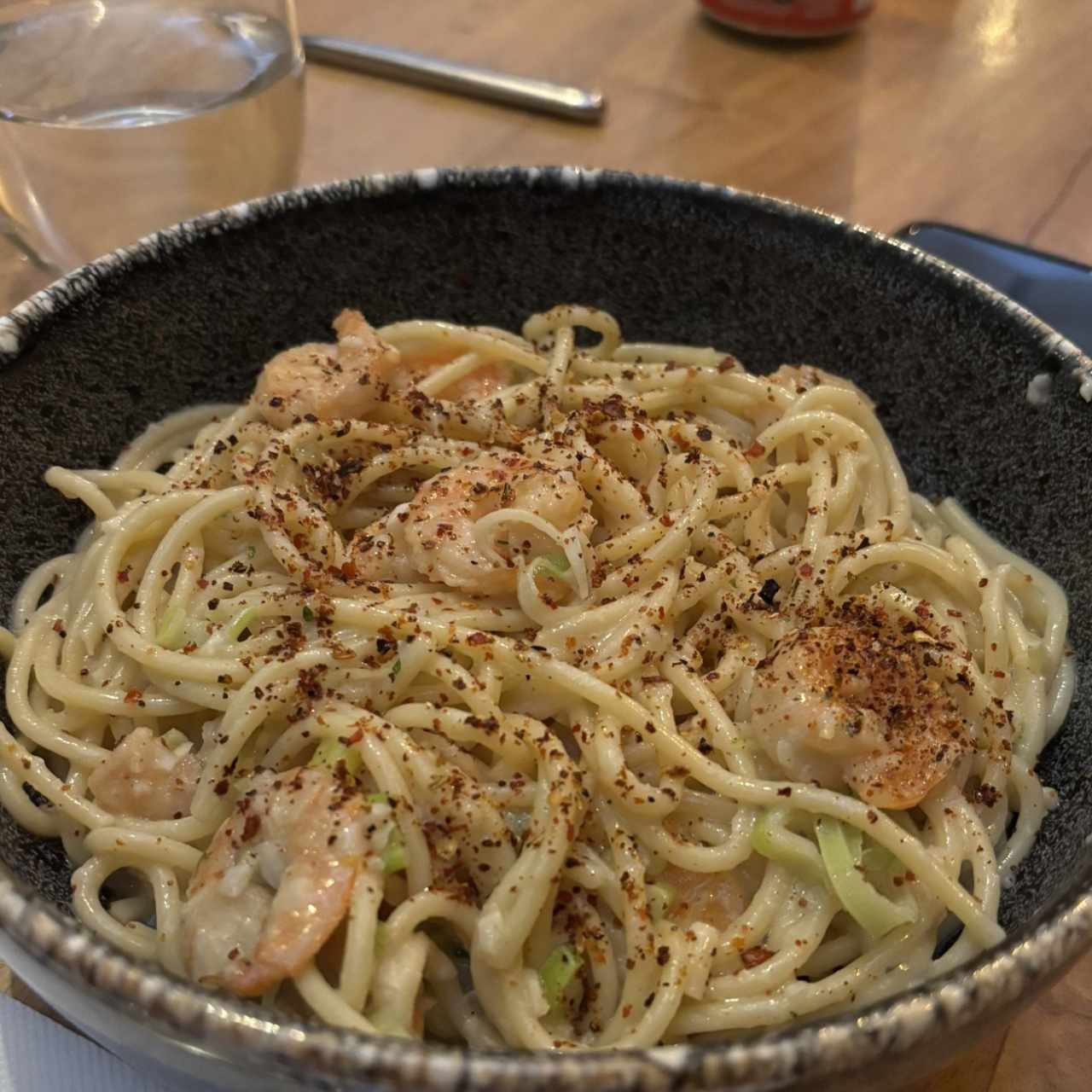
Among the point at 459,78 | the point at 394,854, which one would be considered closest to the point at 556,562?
the point at 394,854

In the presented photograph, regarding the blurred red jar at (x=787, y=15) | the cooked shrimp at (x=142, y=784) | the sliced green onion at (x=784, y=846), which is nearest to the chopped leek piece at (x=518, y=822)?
the sliced green onion at (x=784, y=846)

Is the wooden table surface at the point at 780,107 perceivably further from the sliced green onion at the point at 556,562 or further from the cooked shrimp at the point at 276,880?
the cooked shrimp at the point at 276,880

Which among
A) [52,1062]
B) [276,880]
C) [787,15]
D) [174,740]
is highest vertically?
[787,15]

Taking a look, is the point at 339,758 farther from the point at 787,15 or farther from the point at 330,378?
the point at 787,15

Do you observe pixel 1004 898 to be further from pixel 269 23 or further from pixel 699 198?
pixel 269 23

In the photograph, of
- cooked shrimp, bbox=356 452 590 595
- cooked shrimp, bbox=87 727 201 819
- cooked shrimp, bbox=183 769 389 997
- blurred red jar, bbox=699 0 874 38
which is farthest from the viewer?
blurred red jar, bbox=699 0 874 38

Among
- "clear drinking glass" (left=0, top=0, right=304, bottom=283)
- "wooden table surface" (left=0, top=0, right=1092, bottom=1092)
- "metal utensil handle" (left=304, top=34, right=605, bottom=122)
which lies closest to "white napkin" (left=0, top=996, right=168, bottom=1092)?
"clear drinking glass" (left=0, top=0, right=304, bottom=283)

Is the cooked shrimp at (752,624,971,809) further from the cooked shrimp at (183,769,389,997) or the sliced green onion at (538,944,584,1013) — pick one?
the cooked shrimp at (183,769,389,997)
